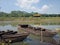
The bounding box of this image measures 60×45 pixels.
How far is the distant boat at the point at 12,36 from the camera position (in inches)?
155

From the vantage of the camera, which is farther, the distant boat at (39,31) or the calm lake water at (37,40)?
the distant boat at (39,31)

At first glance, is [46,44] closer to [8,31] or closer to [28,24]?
[28,24]

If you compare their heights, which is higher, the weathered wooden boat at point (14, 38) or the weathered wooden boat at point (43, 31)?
the weathered wooden boat at point (43, 31)

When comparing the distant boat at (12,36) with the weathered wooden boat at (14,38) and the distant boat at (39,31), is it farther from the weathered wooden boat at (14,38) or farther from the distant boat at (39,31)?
the distant boat at (39,31)

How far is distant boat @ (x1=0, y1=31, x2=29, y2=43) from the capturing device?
3.95 metres

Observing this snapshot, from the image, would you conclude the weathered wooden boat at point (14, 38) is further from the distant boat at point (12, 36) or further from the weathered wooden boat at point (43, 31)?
the weathered wooden boat at point (43, 31)

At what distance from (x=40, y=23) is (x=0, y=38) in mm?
911

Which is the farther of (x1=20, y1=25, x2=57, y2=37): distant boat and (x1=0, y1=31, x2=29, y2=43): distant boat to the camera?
(x1=20, y1=25, x2=57, y2=37): distant boat

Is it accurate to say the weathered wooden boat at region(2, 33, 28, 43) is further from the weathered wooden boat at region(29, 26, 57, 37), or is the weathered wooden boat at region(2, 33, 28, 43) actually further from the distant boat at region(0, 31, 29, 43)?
the weathered wooden boat at region(29, 26, 57, 37)

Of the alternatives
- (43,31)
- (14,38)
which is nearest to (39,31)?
(43,31)

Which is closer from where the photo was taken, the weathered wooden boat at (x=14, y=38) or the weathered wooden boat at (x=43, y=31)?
the weathered wooden boat at (x=14, y=38)

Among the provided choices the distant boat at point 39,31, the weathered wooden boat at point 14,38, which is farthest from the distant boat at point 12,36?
the distant boat at point 39,31

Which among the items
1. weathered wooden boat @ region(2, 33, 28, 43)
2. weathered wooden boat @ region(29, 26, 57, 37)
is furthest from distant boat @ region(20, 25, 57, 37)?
weathered wooden boat @ region(2, 33, 28, 43)

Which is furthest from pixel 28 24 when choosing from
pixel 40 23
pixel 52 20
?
pixel 52 20
